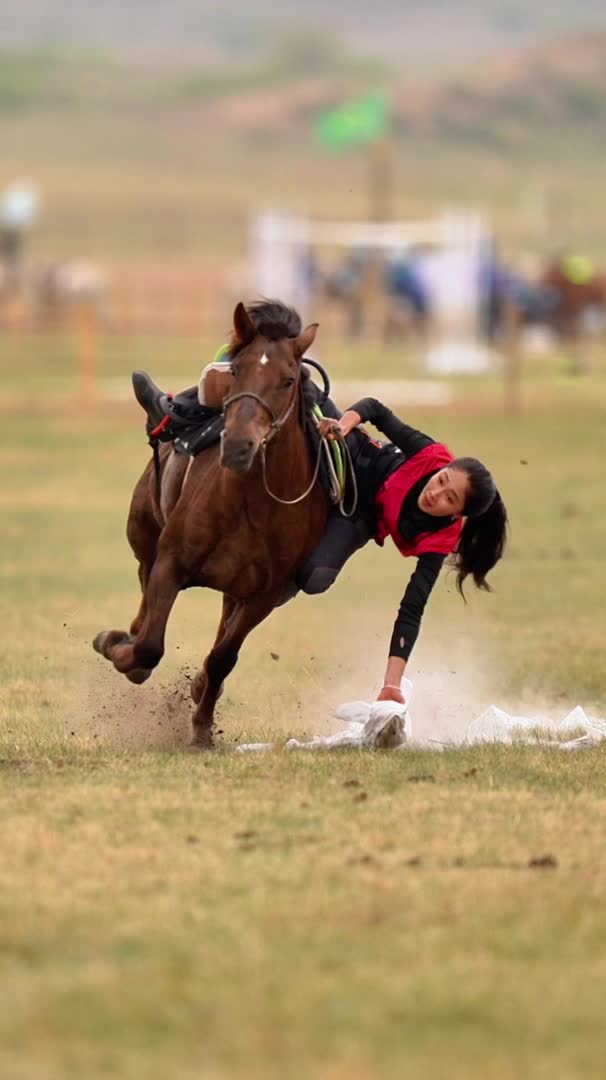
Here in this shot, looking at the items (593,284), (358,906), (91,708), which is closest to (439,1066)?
(358,906)

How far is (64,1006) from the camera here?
493cm

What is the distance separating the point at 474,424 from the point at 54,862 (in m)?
21.2

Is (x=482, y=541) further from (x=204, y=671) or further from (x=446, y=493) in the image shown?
(x=204, y=671)

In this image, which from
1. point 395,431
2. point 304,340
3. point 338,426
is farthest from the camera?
point 395,431

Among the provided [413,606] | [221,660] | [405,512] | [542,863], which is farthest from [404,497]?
[542,863]

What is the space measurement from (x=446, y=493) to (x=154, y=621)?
3.91 feet

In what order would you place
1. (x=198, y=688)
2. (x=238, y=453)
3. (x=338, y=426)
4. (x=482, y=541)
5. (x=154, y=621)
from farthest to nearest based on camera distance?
(x=198, y=688)
(x=482, y=541)
(x=154, y=621)
(x=338, y=426)
(x=238, y=453)

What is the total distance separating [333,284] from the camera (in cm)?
4631

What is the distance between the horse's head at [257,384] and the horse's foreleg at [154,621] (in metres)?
0.78

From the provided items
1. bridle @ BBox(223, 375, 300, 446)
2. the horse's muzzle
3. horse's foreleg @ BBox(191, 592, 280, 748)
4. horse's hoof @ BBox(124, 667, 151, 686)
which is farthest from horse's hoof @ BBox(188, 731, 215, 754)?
the horse's muzzle

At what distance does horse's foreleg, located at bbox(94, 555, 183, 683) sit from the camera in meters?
8.34

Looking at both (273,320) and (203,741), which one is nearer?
(273,320)

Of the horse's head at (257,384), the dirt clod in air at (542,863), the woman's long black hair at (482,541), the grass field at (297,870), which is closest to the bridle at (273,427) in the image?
the horse's head at (257,384)

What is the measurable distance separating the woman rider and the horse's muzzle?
694 millimetres
